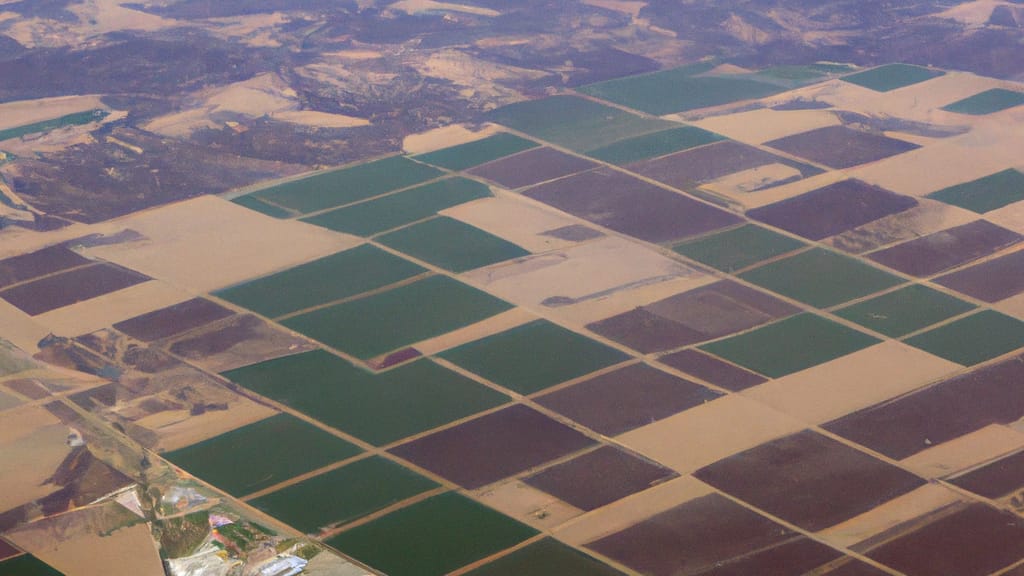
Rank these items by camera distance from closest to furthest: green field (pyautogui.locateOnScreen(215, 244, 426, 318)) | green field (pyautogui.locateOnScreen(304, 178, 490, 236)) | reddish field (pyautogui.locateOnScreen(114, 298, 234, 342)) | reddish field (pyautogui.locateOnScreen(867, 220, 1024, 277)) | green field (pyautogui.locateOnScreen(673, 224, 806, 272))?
reddish field (pyautogui.locateOnScreen(114, 298, 234, 342))
green field (pyautogui.locateOnScreen(215, 244, 426, 318))
reddish field (pyautogui.locateOnScreen(867, 220, 1024, 277))
green field (pyautogui.locateOnScreen(673, 224, 806, 272))
green field (pyautogui.locateOnScreen(304, 178, 490, 236))

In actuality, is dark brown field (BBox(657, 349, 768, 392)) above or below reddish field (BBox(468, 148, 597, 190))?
below

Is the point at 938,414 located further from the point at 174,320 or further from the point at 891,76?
the point at 891,76

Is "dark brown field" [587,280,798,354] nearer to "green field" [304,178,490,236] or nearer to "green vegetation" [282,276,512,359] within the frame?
"green vegetation" [282,276,512,359]

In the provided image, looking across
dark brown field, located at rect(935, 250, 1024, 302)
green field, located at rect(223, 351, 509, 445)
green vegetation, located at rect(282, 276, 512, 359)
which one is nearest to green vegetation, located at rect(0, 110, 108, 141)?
green vegetation, located at rect(282, 276, 512, 359)

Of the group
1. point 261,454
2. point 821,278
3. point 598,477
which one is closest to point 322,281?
point 261,454

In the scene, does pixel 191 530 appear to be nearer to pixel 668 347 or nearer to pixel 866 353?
pixel 668 347

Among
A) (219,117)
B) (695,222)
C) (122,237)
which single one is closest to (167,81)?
(219,117)

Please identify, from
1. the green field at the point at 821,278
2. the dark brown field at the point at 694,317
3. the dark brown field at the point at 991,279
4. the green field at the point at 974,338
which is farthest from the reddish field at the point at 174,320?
the dark brown field at the point at 991,279
